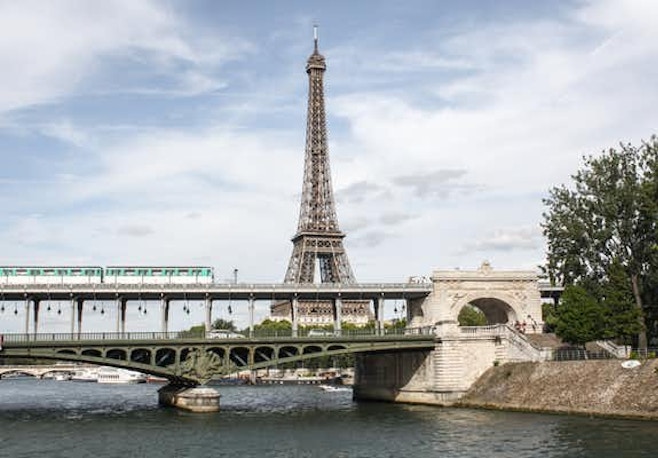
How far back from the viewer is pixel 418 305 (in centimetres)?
10512

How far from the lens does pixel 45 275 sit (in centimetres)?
9238

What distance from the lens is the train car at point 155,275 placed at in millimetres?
94438

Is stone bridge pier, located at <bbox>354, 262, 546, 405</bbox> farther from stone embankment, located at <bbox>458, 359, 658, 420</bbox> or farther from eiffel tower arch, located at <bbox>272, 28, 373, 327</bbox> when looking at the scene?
eiffel tower arch, located at <bbox>272, 28, 373, 327</bbox>

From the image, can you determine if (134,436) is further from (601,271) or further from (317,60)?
(317,60)

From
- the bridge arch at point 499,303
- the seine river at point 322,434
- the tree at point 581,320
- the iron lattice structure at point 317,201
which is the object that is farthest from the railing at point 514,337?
the iron lattice structure at point 317,201

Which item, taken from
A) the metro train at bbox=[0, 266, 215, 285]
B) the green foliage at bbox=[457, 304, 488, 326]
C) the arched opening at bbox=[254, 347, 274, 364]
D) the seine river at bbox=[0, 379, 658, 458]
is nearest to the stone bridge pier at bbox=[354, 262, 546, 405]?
the seine river at bbox=[0, 379, 658, 458]

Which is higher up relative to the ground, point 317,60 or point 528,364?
point 317,60

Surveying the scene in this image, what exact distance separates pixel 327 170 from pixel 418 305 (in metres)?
70.7

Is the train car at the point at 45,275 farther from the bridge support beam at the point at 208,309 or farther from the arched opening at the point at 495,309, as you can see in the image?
the arched opening at the point at 495,309

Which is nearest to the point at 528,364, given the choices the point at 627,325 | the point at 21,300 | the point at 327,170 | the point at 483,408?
the point at 483,408

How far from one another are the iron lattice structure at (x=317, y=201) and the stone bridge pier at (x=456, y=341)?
166ft

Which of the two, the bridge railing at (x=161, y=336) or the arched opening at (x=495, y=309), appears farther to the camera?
the arched opening at (x=495, y=309)

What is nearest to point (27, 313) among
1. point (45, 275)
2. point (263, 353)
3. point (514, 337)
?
point (45, 275)

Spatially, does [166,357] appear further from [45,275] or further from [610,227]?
[610,227]
